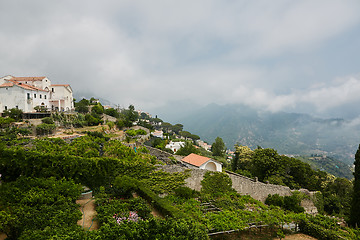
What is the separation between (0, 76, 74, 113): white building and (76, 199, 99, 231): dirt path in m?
37.4

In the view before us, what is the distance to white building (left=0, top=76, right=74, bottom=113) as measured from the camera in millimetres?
36250

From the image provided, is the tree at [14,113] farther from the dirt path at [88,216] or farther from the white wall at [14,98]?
the dirt path at [88,216]

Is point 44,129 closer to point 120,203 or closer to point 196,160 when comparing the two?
point 196,160

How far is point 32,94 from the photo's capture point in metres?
38.8

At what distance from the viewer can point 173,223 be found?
7.38 metres

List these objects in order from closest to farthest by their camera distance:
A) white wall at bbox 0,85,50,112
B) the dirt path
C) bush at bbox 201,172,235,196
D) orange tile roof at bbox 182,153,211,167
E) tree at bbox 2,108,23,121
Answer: the dirt path < bush at bbox 201,172,235,196 < orange tile roof at bbox 182,153,211,167 < tree at bbox 2,108,23,121 < white wall at bbox 0,85,50,112

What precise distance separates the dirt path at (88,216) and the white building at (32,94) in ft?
123

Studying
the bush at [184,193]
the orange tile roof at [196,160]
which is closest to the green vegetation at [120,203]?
the bush at [184,193]

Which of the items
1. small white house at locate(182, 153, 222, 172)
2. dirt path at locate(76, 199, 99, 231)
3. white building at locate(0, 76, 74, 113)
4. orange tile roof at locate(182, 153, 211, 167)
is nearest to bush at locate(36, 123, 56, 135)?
white building at locate(0, 76, 74, 113)

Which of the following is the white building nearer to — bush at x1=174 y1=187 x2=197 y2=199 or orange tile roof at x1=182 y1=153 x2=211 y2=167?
orange tile roof at x1=182 y1=153 x2=211 y2=167

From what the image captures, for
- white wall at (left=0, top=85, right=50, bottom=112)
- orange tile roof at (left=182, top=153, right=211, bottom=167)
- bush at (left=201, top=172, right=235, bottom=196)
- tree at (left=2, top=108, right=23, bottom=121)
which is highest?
white wall at (left=0, top=85, right=50, bottom=112)

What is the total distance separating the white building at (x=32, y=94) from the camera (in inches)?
1427

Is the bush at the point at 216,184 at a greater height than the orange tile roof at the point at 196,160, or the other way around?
the orange tile roof at the point at 196,160

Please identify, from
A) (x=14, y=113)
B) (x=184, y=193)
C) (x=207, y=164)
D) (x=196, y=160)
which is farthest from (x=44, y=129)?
(x=184, y=193)
